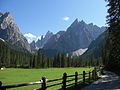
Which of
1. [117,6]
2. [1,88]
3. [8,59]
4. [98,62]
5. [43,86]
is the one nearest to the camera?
[1,88]

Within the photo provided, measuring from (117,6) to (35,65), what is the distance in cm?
12150

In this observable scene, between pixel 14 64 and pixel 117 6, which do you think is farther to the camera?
pixel 14 64

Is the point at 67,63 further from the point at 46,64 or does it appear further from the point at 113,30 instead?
the point at 113,30

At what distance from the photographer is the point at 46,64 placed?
492ft

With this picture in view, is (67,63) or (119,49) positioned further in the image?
(67,63)

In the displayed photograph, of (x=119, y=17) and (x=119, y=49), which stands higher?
(x=119, y=17)

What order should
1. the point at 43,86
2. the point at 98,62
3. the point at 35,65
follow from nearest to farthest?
the point at 43,86
the point at 35,65
the point at 98,62

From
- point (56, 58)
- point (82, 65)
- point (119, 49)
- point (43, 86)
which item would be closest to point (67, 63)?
Result: point (56, 58)

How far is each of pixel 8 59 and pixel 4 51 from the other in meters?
7.99

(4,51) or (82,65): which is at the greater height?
(4,51)

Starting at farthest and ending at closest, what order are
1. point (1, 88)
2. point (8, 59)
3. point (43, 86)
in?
1. point (8, 59)
2. point (43, 86)
3. point (1, 88)

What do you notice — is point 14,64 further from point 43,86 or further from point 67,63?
point 43,86

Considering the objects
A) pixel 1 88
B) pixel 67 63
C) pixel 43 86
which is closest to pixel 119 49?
pixel 43 86

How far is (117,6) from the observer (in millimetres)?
27094
